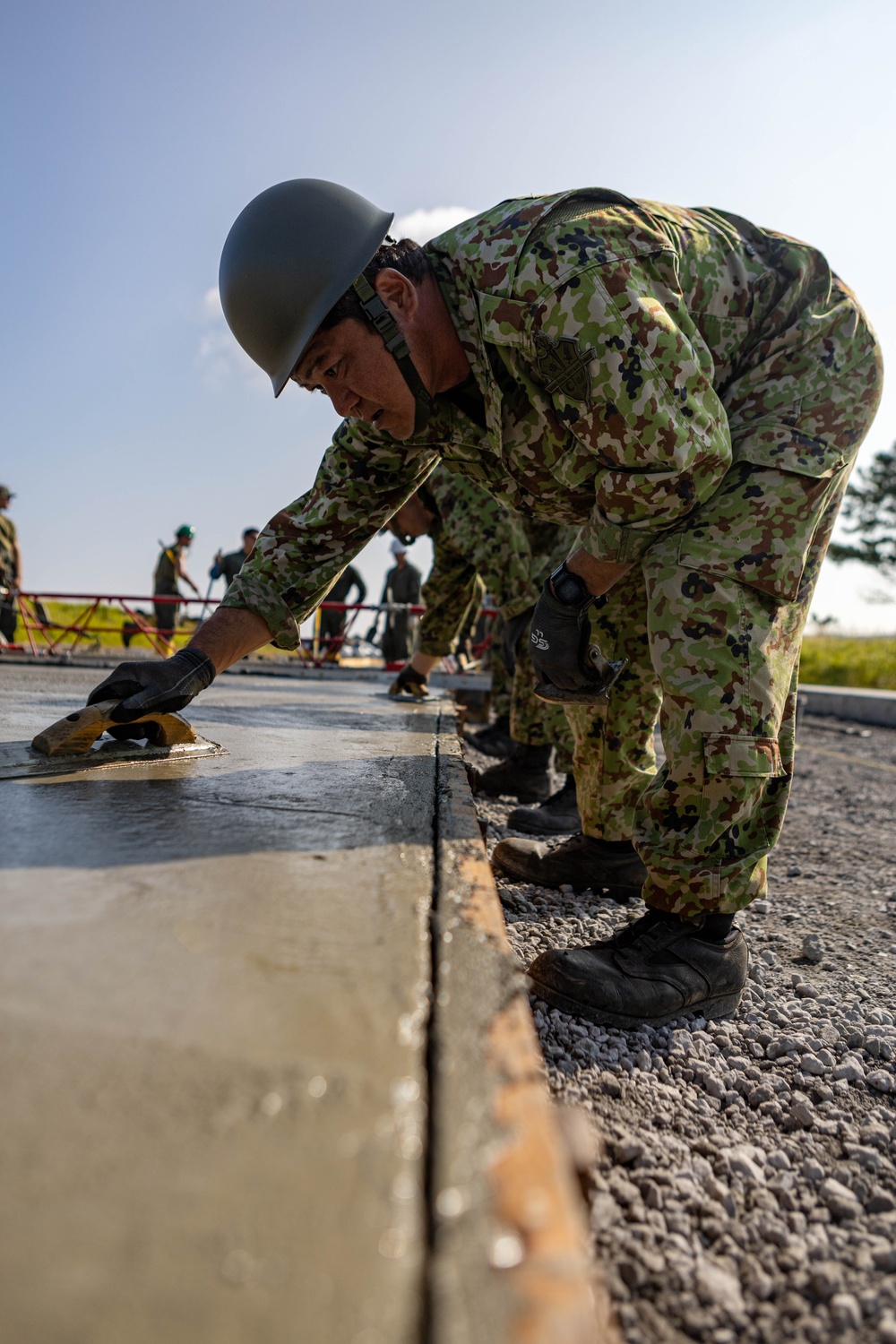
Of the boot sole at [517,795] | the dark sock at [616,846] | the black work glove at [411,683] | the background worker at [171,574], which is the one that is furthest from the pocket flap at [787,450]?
the background worker at [171,574]

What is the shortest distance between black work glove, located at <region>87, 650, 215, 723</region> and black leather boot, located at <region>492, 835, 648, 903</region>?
106 cm

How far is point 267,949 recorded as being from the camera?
2.78 ft

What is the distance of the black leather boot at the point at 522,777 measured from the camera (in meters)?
3.75

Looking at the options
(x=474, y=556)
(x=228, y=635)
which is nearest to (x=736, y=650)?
(x=228, y=635)

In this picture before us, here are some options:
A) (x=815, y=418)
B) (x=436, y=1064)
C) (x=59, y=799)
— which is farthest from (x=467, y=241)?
(x=436, y=1064)

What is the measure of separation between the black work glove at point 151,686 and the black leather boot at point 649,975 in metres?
1.00

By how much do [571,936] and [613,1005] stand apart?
0.47m

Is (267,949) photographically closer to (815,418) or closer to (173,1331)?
(173,1331)

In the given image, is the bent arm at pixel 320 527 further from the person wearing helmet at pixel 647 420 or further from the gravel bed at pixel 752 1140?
the gravel bed at pixel 752 1140

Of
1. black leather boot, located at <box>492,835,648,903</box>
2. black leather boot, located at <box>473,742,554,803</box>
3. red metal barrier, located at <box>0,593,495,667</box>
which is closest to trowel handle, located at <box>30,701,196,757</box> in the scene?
black leather boot, located at <box>492,835,648,903</box>

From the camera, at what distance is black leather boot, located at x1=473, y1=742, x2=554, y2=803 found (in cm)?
375

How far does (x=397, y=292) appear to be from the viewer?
5.81 ft

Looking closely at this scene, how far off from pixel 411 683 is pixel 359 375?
2796 mm

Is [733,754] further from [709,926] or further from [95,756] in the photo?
[95,756]
